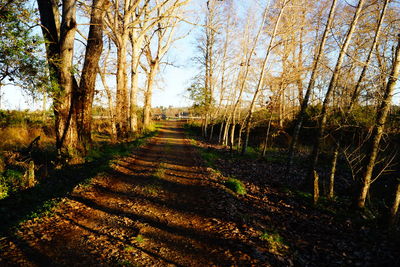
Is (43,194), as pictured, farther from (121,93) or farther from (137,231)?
(121,93)

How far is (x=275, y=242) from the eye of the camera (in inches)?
178

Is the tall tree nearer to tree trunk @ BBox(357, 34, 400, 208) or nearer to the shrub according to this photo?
the shrub

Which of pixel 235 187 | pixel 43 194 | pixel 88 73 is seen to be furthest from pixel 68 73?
pixel 235 187

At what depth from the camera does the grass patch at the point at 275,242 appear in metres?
4.25

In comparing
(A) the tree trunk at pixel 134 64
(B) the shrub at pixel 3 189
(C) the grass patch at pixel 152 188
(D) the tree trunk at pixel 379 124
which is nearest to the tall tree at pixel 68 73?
(B) the shrub at pixel 3 189

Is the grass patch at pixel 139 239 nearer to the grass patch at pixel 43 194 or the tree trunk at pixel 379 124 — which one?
the grass patch at pixel 43 194

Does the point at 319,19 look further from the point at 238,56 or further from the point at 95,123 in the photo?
the point at 95,123

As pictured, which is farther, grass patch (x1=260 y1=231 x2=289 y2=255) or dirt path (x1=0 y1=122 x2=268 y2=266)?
grass patch (x1=260 y1=231 x2=289 y2=255)

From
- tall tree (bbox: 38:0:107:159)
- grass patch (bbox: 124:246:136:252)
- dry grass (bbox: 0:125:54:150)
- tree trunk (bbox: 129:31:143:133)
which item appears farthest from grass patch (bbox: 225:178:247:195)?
tree trunk (bbox: 129:31:143:133)

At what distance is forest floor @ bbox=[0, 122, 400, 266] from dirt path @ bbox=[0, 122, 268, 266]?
0.06 ft

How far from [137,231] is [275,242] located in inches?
120

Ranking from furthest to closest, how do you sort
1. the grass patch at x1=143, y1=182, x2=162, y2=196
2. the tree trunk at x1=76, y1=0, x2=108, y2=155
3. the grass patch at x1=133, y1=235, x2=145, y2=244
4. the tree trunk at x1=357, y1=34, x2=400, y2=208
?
1. the tree trunk at x1=76, y1=0, x2=108, y2=155
2. the grass patch at x1=143, y1=182, x2=162, y2=196
3. the tree trunk at x1=357, y1=34, x2=400, y2=208
4. the grass patch at x1=133, y1=235, x2=145, y2=244

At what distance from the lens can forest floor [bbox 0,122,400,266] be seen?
12.4 feet

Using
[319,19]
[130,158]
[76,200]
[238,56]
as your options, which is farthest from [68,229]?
[238,56]
